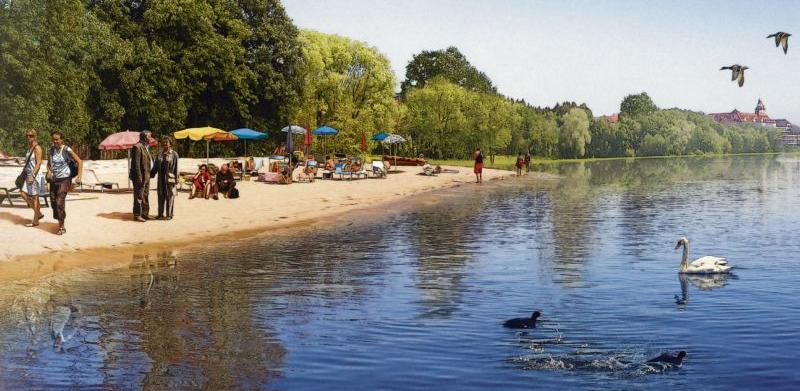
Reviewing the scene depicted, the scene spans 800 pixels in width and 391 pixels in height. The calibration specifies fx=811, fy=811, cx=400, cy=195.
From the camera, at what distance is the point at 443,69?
116875 mm

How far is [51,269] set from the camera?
16016 millimetres

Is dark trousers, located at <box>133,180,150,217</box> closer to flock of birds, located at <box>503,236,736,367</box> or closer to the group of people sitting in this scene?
the group of people sitting

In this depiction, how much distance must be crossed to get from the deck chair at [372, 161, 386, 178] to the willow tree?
1485 centimetres

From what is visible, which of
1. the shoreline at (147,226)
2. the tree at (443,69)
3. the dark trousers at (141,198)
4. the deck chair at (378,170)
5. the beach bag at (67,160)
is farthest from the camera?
the tree at (443,69)

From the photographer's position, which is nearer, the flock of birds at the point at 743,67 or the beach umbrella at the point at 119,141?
the flock of birds at the point at 743,67

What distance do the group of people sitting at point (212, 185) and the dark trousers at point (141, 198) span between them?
793cm

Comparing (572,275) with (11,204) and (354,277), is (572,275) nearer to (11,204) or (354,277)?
(354,277)

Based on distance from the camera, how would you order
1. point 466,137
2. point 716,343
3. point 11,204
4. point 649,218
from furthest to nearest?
point 466,137
point 649,218
point 11,204
point 716,343

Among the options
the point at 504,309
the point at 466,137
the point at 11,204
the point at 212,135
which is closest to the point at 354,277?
the point at 504,309

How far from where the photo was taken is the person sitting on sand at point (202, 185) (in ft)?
104

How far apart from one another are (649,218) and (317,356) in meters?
22.3

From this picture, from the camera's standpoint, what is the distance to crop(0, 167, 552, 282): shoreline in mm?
17203

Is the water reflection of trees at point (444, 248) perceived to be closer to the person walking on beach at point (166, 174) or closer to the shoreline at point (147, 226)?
the shoreline at point (147, 226)

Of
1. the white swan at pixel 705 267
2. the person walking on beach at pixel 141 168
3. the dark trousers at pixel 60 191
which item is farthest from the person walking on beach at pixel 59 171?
the white swan at pixel 705 267
